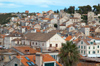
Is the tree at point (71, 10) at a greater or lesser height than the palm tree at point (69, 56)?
greater

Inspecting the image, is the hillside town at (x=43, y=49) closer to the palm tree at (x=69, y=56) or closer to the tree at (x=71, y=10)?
the palm tree at (x=69, y=56)

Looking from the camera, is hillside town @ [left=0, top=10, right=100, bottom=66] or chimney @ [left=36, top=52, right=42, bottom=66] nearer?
chimney @ [left=36, top=52, right=42, bottom=66]

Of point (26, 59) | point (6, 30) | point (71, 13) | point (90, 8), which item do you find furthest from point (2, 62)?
point (90, 8)

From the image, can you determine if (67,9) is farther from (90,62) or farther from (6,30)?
(90,62)

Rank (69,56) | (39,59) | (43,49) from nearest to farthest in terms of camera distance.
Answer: (39,59)
(69,56)
(43,49)

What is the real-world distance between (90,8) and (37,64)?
167m

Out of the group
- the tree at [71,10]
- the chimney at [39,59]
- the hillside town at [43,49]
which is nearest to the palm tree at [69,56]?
the hillside town at [43,49]

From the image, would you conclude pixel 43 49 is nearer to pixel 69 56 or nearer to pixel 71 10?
pixel 69 56

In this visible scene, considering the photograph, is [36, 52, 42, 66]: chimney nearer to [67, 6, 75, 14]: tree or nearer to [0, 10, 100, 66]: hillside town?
[0, 10, 100, 66]: hillside town

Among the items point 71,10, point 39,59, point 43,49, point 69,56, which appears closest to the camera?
point 39,59

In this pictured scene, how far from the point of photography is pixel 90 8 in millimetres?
197875

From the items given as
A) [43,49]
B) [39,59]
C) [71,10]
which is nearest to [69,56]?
[39,59]

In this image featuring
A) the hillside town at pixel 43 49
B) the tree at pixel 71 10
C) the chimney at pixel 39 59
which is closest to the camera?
the chimney at pixel 39 59

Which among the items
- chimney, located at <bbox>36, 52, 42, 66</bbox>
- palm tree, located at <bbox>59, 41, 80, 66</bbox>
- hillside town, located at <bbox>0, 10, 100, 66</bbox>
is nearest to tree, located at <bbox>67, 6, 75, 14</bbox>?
hillside town, located at <bbox>0, 10, 100, 66</bbox>
